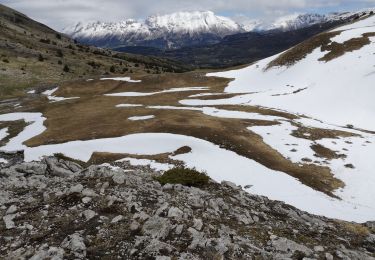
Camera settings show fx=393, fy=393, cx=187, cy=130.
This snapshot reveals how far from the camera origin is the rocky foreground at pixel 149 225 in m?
13.3

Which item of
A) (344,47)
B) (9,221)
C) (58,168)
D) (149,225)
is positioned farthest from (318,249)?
(344,47)

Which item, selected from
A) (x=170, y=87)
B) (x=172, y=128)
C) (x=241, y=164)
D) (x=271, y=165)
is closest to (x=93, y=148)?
(x=172, y=128)

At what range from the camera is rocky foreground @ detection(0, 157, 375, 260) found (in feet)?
43.8

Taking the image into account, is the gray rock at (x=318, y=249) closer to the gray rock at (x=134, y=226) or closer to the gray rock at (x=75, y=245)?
the gray rock at (x=134, y=226)

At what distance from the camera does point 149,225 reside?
1455cm

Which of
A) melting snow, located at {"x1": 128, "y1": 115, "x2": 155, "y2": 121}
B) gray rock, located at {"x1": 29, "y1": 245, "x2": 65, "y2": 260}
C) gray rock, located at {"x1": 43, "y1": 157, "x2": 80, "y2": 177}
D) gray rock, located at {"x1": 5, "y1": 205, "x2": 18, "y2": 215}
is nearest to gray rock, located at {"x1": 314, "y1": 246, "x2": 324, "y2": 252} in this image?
gray rock, located at {"x1": 29, "y1": 245, "x2": 65, "y2": 260}

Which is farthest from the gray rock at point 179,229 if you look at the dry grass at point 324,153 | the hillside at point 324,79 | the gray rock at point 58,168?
the hillside at point 324,79

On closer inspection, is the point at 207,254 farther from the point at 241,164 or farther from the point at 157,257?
the point at 241,164

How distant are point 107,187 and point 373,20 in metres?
97.1

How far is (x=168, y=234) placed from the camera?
563 inches

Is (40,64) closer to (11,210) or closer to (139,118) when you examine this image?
(139,118)

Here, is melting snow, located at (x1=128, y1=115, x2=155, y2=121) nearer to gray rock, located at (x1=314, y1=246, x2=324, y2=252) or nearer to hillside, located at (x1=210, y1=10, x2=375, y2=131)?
hillside, located at (x1=210, y1=10, x2=375, y2=131)

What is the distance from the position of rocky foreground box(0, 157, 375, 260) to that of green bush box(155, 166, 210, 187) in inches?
48.4

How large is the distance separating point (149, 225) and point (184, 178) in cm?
657
